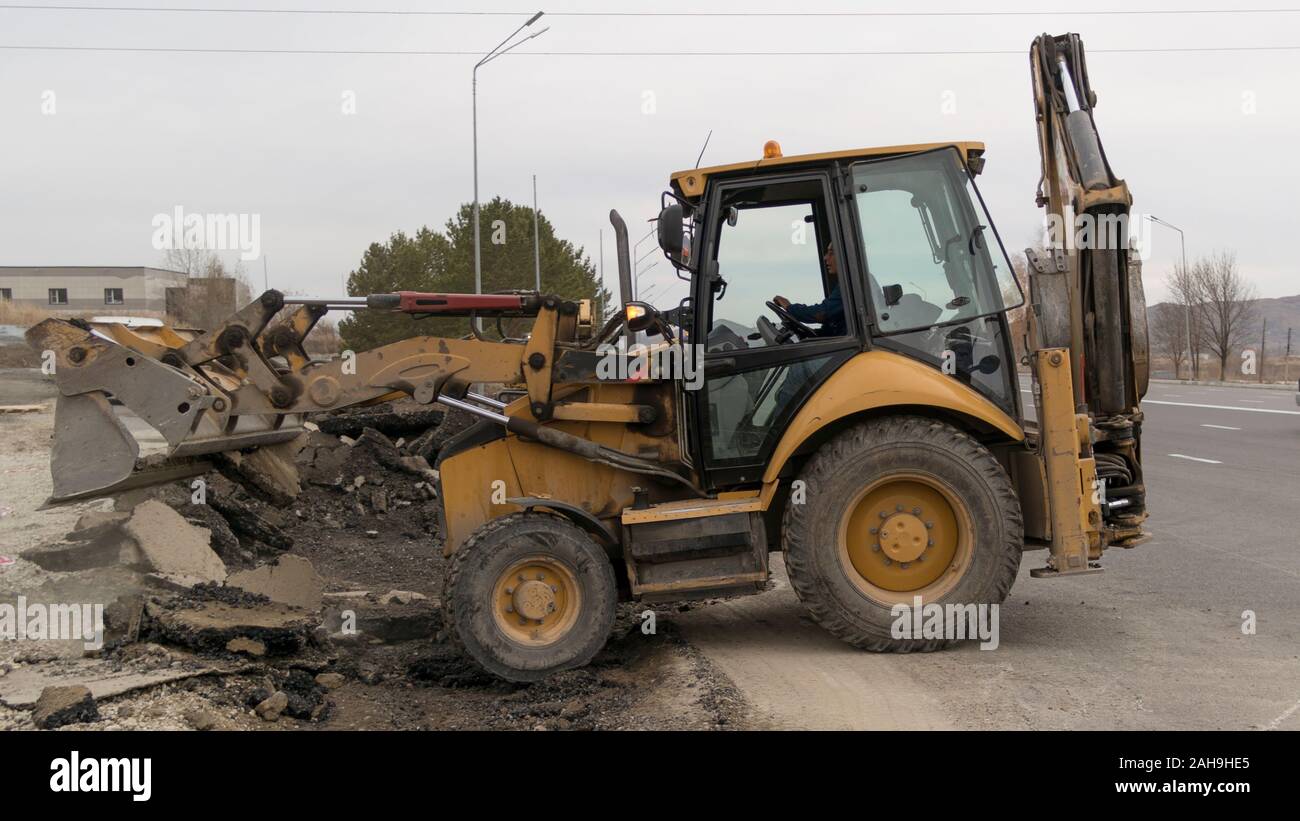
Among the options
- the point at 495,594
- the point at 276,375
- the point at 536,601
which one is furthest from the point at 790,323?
the point at 276,375

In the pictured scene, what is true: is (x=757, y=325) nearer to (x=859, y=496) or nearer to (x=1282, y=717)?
(x=859, y=496)

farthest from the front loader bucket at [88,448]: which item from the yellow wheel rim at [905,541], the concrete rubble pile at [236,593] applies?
the yellow wheel rim at [905,541]

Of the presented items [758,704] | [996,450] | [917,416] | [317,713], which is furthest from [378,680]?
[996,450]

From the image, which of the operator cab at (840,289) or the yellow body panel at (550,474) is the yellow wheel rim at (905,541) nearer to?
the operator cab at (840,289)

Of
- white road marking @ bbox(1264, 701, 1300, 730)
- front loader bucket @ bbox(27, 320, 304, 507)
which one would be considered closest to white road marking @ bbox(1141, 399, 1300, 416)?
white road marking @ bbox(1264, 701, 1300, 730)

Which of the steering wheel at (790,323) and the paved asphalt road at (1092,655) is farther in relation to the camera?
the steering wheel at (790,323)

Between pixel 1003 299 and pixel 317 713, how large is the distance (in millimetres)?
4306

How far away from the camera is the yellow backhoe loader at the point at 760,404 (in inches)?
260

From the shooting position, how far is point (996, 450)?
7.16m

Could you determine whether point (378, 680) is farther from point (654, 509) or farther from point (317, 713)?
point (654, 509)

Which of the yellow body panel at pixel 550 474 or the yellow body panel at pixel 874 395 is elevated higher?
the yellow body panel at pixel 874 395

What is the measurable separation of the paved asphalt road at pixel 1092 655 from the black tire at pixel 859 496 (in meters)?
0.23

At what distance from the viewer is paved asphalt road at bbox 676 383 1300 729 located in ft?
17.8

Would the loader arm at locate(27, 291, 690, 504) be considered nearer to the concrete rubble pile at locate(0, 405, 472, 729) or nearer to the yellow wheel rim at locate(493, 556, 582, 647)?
the yellow wheel rim at locate(493, 556, 582, 647)
